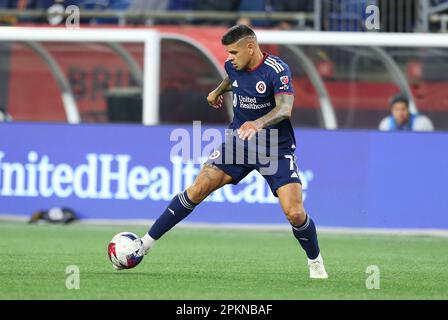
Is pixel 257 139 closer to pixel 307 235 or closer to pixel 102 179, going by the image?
pixel 307 235

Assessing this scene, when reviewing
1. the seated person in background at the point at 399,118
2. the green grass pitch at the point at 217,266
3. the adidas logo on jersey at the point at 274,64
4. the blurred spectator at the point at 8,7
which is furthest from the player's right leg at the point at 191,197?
the blurred spectator at the point at 8,7

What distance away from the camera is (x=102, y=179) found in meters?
16.5

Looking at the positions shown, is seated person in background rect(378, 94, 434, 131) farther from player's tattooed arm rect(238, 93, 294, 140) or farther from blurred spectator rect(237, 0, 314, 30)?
player's tattooed arm rect(238, 93, 294, 140)

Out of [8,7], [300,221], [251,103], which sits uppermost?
[8,7]

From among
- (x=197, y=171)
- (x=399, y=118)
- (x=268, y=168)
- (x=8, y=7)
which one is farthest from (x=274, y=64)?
(x=8, y=7)

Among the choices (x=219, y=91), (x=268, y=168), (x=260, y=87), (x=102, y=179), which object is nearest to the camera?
(x=260, y=87)

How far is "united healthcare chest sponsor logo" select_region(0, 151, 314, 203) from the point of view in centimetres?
1636

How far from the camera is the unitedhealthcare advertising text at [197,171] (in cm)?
1612

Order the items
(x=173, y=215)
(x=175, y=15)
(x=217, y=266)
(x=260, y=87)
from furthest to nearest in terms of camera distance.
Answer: (x=175, y=15) → (x=217, y=266) → (x=173, y=215) → (x=260, y=87)

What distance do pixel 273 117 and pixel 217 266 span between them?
6.90 ft

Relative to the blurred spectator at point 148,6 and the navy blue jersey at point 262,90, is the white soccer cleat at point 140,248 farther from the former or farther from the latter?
the blurred spectator at point 148,6

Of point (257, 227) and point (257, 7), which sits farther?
point (257, 7)
